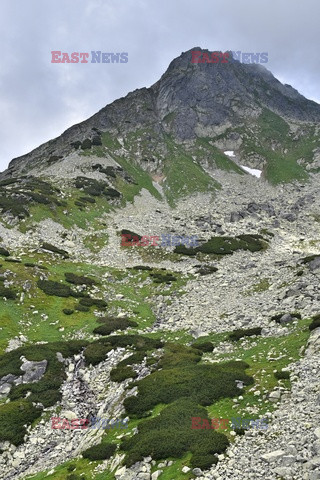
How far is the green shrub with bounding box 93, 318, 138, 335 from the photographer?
3338 centimetres

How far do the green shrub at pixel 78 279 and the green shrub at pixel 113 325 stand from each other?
9.75 metres

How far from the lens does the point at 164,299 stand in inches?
1737

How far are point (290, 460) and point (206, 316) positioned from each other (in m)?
25.0

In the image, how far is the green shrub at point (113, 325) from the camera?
33375 mm

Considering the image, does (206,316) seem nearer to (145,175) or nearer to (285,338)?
(285,338)

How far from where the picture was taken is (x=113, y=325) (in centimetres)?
3453

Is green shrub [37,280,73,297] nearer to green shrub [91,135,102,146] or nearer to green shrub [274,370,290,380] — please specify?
green shrub [274,370,290,380]

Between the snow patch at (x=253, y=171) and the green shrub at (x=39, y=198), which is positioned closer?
the green shrub at (x=39, y=198)

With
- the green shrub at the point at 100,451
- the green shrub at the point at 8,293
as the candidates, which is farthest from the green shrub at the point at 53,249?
the green shrub at the point at 100,451

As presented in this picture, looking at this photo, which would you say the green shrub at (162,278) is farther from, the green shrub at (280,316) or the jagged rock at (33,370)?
the jagged rock at (33,370)

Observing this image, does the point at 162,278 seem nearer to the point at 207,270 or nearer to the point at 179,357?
the point at 207,270

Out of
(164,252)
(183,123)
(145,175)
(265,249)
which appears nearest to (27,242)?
(164,252)

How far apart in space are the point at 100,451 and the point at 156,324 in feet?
70.5

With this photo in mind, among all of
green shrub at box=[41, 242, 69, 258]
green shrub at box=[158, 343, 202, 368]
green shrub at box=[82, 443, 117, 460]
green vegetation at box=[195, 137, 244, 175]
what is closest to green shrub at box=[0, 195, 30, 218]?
green shrub at box=[41, 242, 69, 258]
